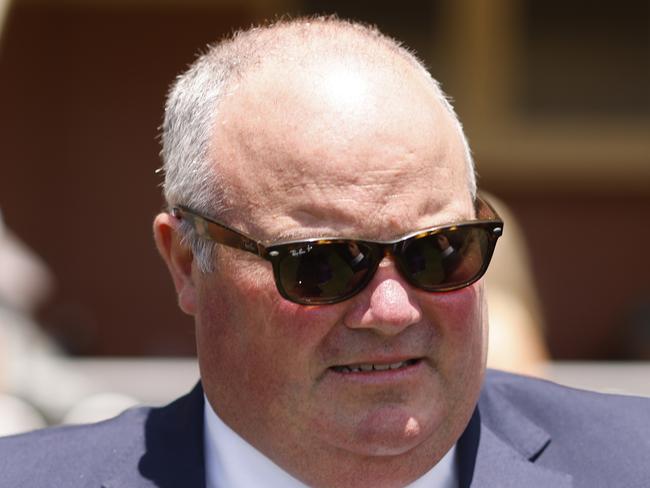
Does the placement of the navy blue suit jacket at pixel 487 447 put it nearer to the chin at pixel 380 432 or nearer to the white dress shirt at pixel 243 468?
the white dress shirt at pixel 243 468

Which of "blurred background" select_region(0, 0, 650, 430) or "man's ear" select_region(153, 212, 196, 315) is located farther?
"blurred background" select_region(0, 0, 650, 430)

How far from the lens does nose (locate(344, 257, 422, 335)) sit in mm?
2199

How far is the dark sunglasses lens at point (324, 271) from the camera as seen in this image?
221 cm

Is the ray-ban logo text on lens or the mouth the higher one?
the ray-ban logo text on lens

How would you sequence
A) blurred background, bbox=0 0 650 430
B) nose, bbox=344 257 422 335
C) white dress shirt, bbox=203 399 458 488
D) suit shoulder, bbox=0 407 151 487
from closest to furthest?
1. nose, bbox=344 257 422 335
2. white dress shirt, bbox=203 399 458 488
3. suit shoulder, bbox=0 407 151 487
4. blurred background, bbox=0 0 650 430

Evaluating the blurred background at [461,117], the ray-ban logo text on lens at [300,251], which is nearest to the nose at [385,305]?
the ray-ban logo text on lens at [300,251]

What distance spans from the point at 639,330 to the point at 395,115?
6.38m

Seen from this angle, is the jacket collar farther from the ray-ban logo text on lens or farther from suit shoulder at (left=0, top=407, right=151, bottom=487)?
the ray-ban logo text on lens

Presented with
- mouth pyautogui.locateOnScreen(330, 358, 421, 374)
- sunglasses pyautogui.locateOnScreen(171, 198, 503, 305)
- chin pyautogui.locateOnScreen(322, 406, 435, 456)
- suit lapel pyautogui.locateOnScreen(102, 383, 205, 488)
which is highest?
sunglasses pyautogui.locateOnScreen(171, 198, 503, 305)

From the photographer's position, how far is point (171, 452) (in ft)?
8.39

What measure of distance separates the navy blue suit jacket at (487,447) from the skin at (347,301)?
0.21 metres

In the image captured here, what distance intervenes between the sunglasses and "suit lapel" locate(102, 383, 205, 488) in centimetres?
50

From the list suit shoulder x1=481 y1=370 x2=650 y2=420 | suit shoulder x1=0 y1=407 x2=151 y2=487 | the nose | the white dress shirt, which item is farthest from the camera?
suit shoulder x1=481 y1=370 x2=650 y2=420

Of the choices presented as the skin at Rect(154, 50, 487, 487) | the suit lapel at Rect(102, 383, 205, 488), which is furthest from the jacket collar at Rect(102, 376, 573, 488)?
the skin at Rect(154, 50, 487, 487)
